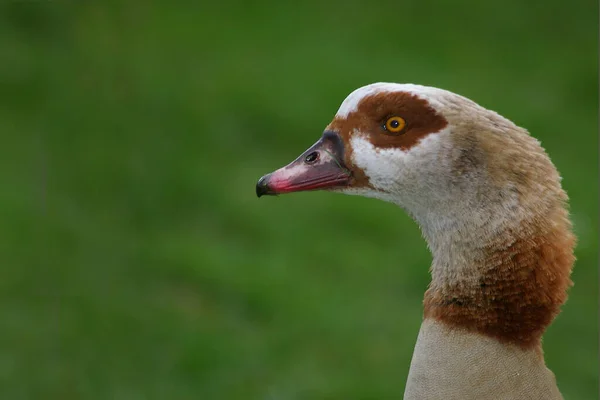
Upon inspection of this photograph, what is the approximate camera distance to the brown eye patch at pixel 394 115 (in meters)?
2.88

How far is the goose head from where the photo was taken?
107 inches

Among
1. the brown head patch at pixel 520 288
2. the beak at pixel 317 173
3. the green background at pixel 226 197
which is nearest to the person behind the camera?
the brown head patch at pixel 520 288

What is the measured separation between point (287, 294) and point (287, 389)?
78cm

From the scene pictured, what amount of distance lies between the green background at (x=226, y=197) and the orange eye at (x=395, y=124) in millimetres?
2620

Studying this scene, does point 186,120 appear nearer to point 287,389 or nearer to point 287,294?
point 287,294

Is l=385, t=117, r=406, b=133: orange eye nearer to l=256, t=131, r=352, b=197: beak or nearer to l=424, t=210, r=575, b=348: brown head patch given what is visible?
l=256, t=131, r=352, b=197: beak

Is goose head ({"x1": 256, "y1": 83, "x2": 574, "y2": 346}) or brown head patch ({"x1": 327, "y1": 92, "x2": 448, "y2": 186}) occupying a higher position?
brown head patch ({"x1": 327, "y1": 92, "x2": 448, "y2": 186})

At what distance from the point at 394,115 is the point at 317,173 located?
0.34m

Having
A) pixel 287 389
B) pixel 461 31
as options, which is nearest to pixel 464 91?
pixel 461 31

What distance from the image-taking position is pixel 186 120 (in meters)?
7.25

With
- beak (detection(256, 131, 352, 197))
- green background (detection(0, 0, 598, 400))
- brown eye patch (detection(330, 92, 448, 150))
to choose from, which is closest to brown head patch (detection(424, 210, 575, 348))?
brown eye patch (detection(330, 92, 448, 150))

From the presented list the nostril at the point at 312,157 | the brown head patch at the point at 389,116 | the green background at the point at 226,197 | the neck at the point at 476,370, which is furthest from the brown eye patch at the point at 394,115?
the green background at the point at 226,197

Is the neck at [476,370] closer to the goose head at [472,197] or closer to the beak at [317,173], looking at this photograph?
the goose head at [472,197]

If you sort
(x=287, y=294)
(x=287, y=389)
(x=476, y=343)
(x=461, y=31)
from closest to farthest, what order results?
(x=476, y=343)
(x=287, y=389)
(x=287, y=294)
(x=461, y=31)
